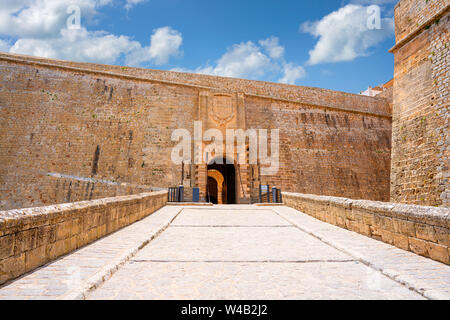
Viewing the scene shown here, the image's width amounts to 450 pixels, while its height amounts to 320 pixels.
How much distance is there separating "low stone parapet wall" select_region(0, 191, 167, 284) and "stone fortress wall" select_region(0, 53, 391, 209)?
449 inches

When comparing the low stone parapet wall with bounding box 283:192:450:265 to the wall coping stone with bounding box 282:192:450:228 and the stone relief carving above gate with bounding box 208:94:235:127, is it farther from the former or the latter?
the stone relief carving above gate with bounding box 208:94:235:127

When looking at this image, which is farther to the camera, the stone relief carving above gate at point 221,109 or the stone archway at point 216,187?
the stone archway at point 216,187

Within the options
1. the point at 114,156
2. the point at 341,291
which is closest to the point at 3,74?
the point at 114,156

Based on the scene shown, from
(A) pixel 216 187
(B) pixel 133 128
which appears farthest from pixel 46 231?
(A) pixel 216 187

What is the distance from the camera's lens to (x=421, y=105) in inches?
394

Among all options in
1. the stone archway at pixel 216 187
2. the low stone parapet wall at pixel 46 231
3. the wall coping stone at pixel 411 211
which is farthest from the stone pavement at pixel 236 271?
the stone archway at pixel 216 187

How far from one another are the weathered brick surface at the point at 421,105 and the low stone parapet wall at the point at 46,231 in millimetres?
9247

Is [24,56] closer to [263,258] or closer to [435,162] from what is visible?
[263,258]

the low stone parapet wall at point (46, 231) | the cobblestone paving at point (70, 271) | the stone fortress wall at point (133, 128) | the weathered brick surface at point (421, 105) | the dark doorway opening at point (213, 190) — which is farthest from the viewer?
the dark doorway opening at point (213, 190)

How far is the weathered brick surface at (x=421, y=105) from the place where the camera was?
28.9ft

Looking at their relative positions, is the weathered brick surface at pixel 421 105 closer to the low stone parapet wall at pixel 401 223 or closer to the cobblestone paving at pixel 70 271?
the low stone parapet wall at pixel 401 223

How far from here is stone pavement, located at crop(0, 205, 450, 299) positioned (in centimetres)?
226
